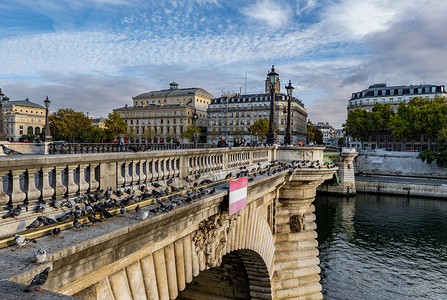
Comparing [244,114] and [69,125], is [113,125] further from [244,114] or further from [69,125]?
[244,114]

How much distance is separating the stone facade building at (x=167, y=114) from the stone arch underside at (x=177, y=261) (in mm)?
95470

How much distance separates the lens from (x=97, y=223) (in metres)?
5.01

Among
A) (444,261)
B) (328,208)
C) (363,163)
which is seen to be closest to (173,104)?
(363,163)

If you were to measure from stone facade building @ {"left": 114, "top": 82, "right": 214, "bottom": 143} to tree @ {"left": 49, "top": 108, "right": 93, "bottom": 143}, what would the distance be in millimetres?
45044

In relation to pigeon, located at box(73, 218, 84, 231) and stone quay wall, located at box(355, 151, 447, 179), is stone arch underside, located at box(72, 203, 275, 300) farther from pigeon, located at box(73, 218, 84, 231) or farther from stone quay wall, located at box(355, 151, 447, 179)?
stone quay wall, located at box(355, 151, 447, 179)

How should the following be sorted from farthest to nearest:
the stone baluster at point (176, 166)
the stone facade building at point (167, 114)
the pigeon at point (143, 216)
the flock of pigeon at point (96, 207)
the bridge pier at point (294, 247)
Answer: the stone facade building at point (167, 114) → the bridge pier at point (294, 247) → the stone baluster at point (176, 166) → the pigeon at point (143, 216) → the flock of pigeon at point (96, 207)

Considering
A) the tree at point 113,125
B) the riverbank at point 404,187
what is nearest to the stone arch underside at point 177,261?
the riverbank at point 404,187

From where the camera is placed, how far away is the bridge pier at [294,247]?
15.7 meters

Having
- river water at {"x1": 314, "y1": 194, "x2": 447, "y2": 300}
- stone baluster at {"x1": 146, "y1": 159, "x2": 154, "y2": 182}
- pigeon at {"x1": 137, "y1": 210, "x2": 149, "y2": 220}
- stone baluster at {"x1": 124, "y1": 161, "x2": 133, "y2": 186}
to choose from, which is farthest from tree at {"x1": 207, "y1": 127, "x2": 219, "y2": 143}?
pigeon at {"x1": 137, "y1": 210, "x2": 149, "y2": 220}

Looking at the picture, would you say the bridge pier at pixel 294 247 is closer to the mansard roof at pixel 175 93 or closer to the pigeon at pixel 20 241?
the pigeon at pixel 20 241

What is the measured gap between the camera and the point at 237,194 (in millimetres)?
8641

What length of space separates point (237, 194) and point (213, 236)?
118 centimetres

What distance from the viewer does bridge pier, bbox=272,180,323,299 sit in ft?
51.6

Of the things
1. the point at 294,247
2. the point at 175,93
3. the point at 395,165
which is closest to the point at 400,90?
the point at 395,165
